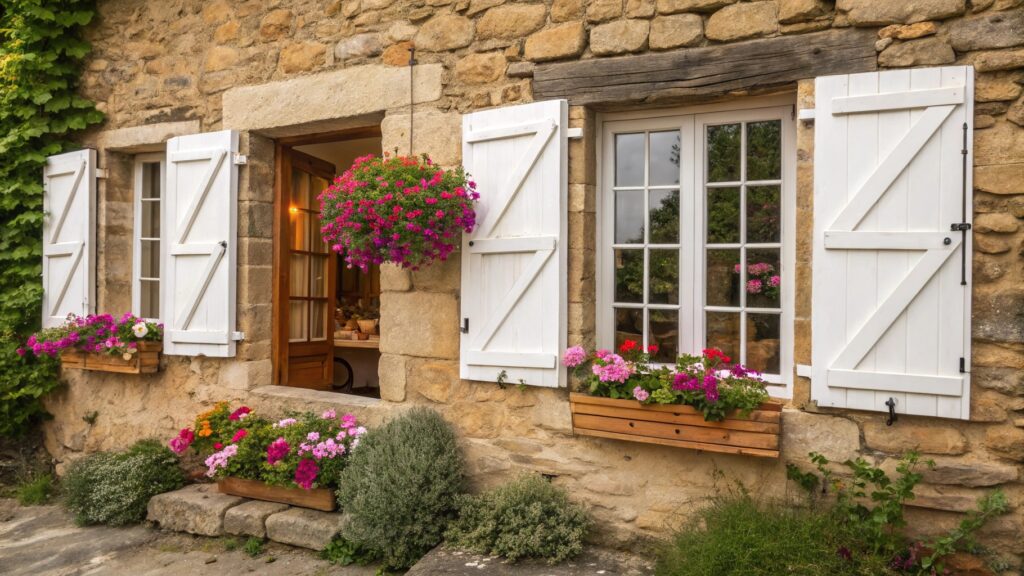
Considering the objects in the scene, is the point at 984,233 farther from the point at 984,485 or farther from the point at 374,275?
the point at 374,275

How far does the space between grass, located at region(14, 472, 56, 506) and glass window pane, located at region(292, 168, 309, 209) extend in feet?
8.87

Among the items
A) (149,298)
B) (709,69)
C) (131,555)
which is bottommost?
(131,555)

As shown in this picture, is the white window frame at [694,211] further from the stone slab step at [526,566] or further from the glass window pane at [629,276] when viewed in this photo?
the stone slab step at [526,566]

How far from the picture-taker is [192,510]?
151 inches

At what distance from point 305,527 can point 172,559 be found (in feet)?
2.52

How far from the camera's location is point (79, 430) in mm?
4953

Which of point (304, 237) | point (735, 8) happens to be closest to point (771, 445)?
point (735, 8)

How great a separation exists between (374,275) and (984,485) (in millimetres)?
6271

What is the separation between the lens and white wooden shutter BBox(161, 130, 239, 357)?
13.9ft

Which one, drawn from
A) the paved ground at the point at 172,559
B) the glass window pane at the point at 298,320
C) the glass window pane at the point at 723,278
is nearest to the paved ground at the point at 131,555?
the paved ground at the point at 172,559

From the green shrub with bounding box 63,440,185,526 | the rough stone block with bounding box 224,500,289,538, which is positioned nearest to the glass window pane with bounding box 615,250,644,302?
the rough stone block with bounding box 224,500,289,538

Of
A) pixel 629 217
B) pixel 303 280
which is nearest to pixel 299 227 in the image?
pixel 303 280

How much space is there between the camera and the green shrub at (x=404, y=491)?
3.20 meters

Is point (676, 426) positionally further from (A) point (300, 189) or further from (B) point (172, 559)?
(A) point (300, 189)
